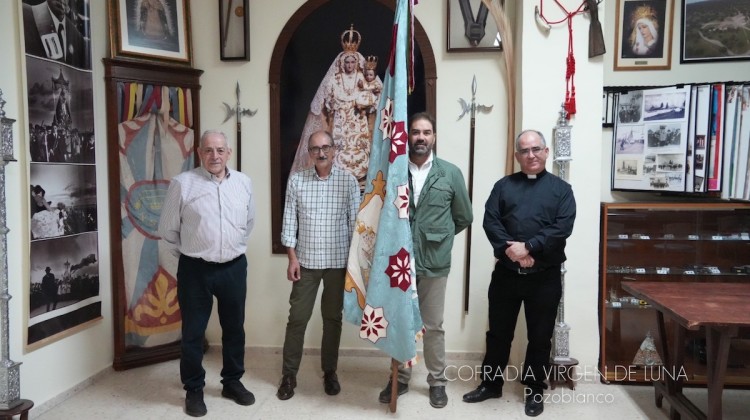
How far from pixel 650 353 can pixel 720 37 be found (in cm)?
205

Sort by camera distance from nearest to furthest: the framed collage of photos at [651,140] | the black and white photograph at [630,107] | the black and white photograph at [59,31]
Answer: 1. the black and white photograph at [59,31]
2. the framed collage of photos at [651,140]
3. the black and white photograph at [630,107]

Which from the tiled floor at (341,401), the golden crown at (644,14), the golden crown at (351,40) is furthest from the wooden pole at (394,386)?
the golden crown at (644,14)

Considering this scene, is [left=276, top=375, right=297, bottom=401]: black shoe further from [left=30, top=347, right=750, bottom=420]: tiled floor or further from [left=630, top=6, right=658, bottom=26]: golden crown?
[left=630, top=6, right=658, bottom=26]: golden crown

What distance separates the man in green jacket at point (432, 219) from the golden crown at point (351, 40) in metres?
0.99

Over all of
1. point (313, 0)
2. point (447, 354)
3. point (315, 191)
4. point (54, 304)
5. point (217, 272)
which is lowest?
point (447, 354)

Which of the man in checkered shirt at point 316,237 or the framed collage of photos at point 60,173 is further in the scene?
the man in checkered shirt at point 316,237

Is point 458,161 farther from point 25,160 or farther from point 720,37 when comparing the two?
point 25,160

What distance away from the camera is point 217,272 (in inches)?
99.3

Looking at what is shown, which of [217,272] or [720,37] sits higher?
[720,37]

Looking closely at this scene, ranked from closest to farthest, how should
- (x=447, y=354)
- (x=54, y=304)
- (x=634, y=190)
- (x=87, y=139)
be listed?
(x=54, y=304), (x=87, y=139), (x=634, y=190), (x=447, y=354)

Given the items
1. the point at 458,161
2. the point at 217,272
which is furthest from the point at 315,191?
the point at 458,161

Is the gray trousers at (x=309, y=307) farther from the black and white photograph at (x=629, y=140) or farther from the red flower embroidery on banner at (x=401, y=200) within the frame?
the black and white photograph at (x=629, y=140)

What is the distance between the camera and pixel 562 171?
2.85m

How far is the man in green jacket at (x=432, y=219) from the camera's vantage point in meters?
2.53
